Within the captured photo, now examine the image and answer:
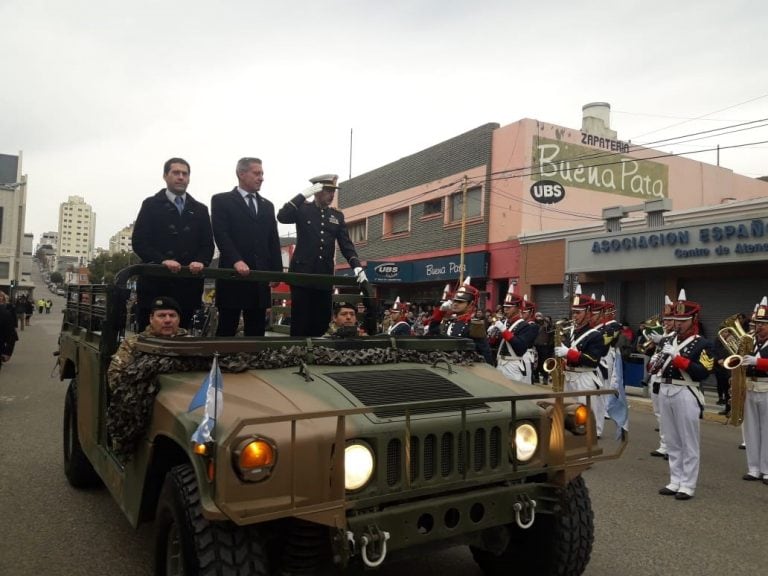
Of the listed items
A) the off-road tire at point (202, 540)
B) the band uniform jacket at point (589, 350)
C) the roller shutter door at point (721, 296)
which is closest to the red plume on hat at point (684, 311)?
the band uniform jacket at point (589, 350)

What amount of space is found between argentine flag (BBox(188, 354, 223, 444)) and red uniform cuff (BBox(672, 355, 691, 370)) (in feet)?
16.2

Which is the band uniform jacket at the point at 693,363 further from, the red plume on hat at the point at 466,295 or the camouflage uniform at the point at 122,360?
the camouflage uniform at the point at 122,360

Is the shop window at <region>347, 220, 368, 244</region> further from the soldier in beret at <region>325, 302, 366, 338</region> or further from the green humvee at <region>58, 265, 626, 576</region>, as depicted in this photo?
the green humvee at <region>58, 265, 626, 576</region>

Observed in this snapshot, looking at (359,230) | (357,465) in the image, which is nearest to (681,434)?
(357,465)

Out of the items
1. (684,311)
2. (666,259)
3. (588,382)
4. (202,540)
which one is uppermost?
(666,259)

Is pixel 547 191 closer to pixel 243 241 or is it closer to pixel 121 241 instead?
pixel 243 241

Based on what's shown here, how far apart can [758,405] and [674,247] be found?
945 cm

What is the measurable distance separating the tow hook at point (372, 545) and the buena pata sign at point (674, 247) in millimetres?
13794

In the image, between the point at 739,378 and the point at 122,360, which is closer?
the point at 122,360

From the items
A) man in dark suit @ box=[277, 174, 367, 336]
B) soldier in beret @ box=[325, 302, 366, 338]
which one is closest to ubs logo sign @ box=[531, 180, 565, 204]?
man in dark suit @ box=[277, 174, 367, 336]

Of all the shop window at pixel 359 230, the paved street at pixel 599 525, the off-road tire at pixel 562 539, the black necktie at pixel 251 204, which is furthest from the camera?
the shop window at pixel 359 230

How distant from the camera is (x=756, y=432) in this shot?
22.4ft

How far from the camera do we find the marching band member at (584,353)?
7.74m

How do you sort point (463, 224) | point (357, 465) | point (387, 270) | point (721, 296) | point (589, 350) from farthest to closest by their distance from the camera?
point (387, 270) → point (463, 224) → point (721, 296) → point (589, 350) → point (357, 465)
